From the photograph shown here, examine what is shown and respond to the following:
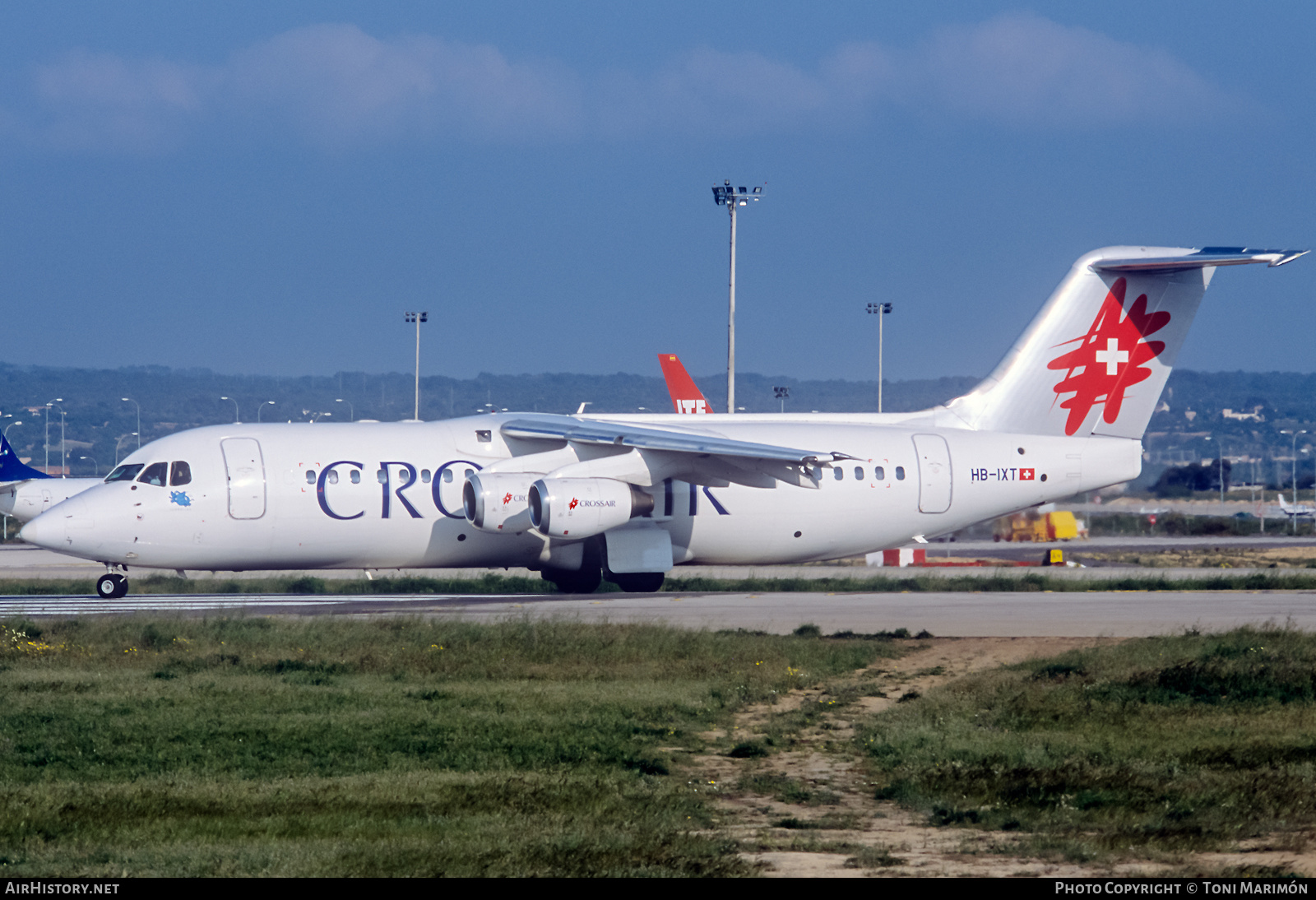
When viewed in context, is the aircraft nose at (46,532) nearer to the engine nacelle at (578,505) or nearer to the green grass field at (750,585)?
the green grass field at (750,585)

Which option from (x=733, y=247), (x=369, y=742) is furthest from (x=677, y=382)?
(x=369, y=742)

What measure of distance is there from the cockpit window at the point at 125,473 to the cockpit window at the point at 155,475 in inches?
6.7

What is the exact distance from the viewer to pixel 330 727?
13492 mm

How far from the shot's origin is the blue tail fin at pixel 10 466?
44.0 meters

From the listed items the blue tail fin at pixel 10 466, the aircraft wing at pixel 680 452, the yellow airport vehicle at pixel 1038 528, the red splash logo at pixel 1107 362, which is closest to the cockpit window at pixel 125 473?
the aircraft wing at pixel 680 452

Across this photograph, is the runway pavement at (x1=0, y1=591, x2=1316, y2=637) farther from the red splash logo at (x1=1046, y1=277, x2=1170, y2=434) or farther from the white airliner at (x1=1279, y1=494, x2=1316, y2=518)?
the white airliner at (x1=1279, y1=494, x2=1316, y2=518)

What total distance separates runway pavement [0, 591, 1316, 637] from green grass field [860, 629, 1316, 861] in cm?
416

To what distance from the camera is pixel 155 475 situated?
1056 inches

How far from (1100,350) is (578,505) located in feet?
38.9

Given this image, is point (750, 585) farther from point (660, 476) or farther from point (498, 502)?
point (498, 502)

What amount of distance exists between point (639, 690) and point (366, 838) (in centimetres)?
679

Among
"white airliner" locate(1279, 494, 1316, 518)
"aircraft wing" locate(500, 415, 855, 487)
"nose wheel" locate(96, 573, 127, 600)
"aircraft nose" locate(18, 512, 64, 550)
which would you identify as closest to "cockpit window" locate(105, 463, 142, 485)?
"aircraft nose" locate(18, 512, 64, 550)
